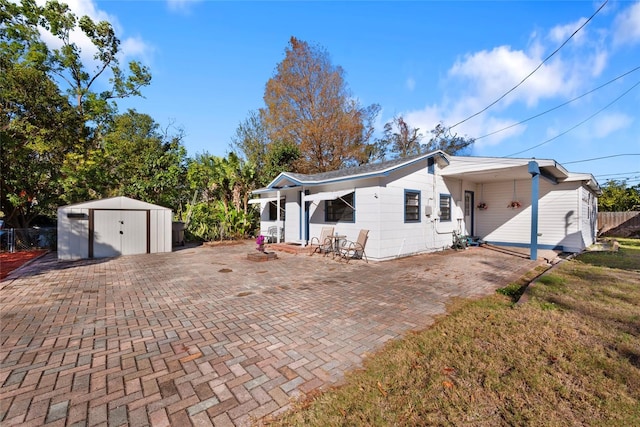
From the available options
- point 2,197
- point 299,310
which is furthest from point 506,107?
point 2,197

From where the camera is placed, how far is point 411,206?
33.9 ft

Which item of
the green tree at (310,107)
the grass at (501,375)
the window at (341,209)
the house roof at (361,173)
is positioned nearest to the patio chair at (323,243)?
the window at (341,209)

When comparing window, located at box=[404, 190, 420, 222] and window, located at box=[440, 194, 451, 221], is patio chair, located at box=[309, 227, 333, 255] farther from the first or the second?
window, located at box=[440, 194, 451, 221]

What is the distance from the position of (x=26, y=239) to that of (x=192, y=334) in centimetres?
1344

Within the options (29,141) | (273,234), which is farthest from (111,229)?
(29,141)

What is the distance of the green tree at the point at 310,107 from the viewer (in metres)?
20.8

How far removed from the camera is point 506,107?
14.4 m

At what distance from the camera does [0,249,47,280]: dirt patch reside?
25.2ft

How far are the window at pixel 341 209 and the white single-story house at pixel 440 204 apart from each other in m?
0.04

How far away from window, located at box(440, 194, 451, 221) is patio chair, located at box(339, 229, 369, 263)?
14.9ft

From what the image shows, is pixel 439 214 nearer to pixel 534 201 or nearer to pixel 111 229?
pixel 534 201

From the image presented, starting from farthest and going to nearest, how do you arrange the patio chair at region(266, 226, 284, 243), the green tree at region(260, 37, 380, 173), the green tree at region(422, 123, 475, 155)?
the green tree at region(422, 123, 475, 155), the green tree at region(260, 37, 380, 173), the patio chair at region(266, 226, 284, 243)

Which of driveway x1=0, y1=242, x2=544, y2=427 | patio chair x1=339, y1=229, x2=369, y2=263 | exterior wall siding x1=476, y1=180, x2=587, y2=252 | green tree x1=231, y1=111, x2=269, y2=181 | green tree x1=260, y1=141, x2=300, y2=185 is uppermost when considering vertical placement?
green tree x1=231, y1=111, x2=269, y2=181

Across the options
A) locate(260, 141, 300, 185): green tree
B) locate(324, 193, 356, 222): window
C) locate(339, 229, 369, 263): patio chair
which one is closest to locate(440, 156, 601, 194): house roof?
locate(324, 193, 356, 222): window
